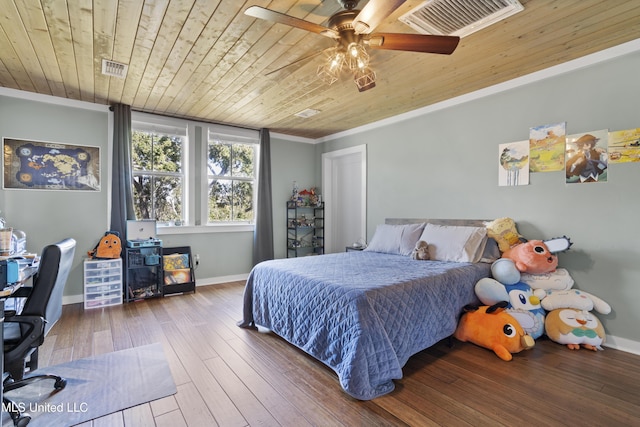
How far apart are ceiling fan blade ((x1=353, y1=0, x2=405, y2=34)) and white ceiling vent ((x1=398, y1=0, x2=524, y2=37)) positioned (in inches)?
18.6

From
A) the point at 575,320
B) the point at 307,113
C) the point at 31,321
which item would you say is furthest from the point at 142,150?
the point at 575,320

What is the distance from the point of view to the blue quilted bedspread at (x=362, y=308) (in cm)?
192

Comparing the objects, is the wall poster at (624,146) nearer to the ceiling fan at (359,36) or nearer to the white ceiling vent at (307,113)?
the ceiling fan at (359,36)

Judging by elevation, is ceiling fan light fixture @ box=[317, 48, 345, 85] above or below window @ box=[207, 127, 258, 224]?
above

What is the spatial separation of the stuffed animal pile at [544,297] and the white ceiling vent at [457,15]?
1.87 metres

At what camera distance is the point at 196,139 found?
4.60 m

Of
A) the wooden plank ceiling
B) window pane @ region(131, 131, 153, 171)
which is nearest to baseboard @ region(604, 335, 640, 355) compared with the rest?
the wooden plank ceiling

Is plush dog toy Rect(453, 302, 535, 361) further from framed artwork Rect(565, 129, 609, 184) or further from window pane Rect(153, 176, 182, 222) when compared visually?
window pane Rect(153, 176, 182, 222)

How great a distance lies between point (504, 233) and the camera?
307cm

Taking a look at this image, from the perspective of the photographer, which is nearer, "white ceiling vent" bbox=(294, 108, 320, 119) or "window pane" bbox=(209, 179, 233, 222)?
"white ceiling vent" bbox=(294, 108, 320, 119)

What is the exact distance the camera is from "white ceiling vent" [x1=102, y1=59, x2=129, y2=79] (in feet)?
9.02

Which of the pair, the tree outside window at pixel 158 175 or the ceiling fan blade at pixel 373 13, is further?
the tree outside window at pixel 158 175

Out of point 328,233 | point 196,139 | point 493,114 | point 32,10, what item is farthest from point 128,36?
point 328,233

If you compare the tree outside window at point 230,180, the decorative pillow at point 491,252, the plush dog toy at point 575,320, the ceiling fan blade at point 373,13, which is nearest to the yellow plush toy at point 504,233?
the decorative pillow at point 491,252
